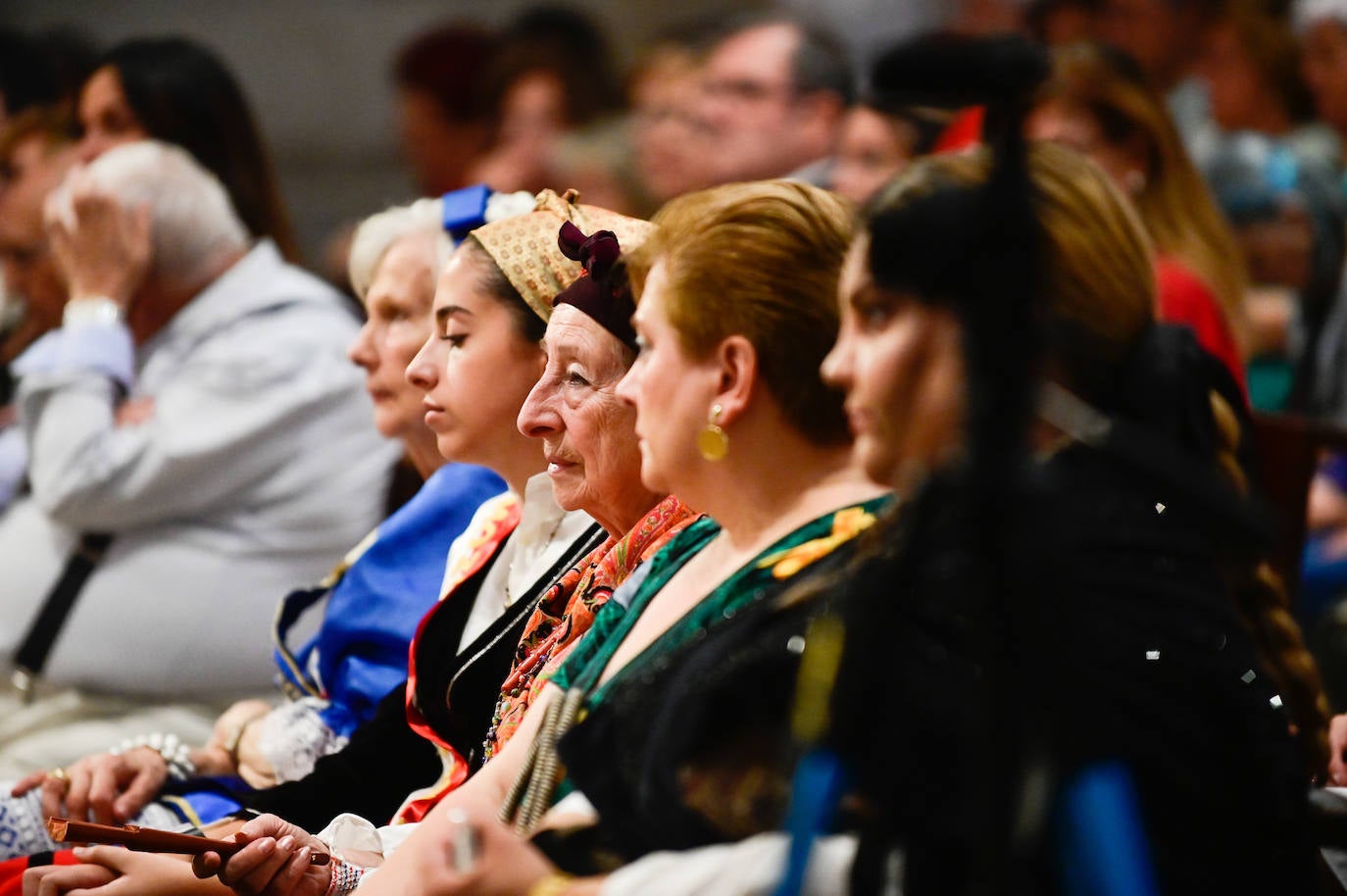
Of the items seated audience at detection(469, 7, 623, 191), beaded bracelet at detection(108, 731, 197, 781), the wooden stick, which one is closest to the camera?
the wooden stick

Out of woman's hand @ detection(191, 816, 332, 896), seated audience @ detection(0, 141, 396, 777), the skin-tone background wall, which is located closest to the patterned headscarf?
woman's hand @ detection(191, 816, 332, 896)

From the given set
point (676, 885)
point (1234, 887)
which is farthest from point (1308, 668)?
point (676, 885)

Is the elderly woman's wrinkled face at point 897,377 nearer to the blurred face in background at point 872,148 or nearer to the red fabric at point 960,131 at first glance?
the red fabric at point 960,131

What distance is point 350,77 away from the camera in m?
7.75

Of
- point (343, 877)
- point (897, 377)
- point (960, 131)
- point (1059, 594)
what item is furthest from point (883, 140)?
point (1059, 594)

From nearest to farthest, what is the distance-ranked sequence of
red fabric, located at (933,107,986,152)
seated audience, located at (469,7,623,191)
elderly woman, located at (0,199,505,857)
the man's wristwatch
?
1. elderly woman, located at (0,199,505,857)
2. the man's wristwatch
3. red fabric, located at (933,107,986,152)
4. seated audience, located at (469,7,623,191)

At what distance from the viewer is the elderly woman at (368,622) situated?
8.75 ft

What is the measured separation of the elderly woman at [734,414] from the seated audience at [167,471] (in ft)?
5.35

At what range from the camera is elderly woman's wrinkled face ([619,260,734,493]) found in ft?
5.46

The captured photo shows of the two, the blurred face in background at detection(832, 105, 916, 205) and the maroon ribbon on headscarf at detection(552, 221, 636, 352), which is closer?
the maroon ribbon on headscarf at detection(552, 221, 636, 352)

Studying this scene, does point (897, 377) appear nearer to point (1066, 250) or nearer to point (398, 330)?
point (1066, 250)

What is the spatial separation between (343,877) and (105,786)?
30.6 inches

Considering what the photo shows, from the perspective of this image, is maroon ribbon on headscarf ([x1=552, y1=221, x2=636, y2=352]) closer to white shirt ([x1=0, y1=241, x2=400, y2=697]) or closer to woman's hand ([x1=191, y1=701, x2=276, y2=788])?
woman's hand ([x1=191, y1=701, x2=276, y2=788])

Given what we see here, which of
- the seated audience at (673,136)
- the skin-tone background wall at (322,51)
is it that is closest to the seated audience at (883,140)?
the seated audience at (673,136)
